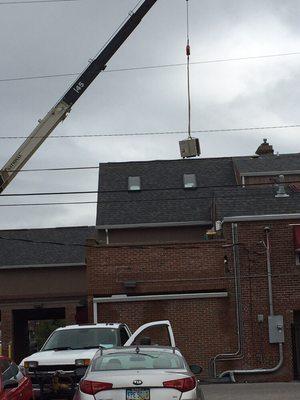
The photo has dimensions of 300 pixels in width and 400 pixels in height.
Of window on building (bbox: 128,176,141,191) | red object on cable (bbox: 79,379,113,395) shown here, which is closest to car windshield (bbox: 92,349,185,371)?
red object on cable (bbox: 79,379,113,395)

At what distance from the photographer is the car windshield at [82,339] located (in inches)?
631

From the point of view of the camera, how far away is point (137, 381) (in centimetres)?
973

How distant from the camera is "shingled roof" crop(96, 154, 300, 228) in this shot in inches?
1412

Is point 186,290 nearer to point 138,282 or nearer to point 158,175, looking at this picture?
point 138,282

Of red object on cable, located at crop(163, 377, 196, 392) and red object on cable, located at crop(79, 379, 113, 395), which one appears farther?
red object on cable, located at crop(163, 377, 196, 392)

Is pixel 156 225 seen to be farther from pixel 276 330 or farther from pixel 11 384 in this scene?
pixel 11 384

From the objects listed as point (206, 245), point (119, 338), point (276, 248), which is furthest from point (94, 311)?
point (119, 338)

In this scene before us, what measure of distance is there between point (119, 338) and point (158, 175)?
23.6m

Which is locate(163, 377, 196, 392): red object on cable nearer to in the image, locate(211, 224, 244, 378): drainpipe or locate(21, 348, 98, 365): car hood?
locate(21, 348, 98, 365): car hood

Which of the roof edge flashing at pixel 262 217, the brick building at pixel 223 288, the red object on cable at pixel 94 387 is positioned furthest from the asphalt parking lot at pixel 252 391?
the red object on cable at pixel 94 387

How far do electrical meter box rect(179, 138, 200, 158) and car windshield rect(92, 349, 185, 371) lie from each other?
13.9 m

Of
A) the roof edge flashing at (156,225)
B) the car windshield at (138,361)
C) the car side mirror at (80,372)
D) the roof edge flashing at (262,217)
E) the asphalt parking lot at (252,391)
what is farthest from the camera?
the roof edge flashing at (156,225)

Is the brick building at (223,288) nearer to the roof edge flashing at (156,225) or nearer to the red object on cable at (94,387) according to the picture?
the roof edge flashing at (156,225)

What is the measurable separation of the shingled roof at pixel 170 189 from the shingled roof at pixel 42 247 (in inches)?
153
